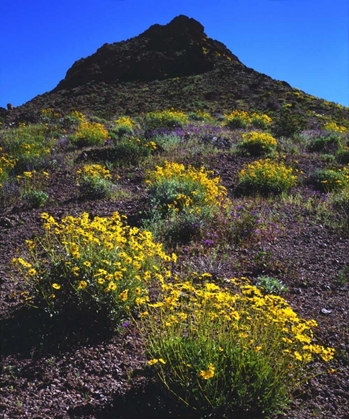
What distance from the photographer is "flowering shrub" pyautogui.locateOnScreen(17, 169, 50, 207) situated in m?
8.59

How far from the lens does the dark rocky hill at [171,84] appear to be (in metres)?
30.1

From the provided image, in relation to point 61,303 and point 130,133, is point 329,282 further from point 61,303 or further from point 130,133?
point 130,133

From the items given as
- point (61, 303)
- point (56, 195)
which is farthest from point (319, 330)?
point (56, 195)

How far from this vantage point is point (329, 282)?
5648 mm

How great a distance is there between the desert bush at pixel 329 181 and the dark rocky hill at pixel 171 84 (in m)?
13.9

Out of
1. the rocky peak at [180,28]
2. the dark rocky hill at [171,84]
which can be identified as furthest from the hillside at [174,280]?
the rocky peak at [180,28]

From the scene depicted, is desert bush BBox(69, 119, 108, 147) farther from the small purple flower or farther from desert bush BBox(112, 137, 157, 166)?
the small purple flower

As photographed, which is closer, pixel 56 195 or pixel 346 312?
pixel 346 312

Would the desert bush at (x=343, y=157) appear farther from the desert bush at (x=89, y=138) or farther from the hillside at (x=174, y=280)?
the desert bush at (x=89, y=138)

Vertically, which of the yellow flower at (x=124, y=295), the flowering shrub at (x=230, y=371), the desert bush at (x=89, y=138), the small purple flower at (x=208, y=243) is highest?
the desert bush at (x=89, y=138)

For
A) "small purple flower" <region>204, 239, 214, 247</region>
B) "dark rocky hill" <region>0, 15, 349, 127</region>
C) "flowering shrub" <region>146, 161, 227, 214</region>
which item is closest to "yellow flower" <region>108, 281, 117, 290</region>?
"small purple flower" <region>204, 239, 214, 247</region>

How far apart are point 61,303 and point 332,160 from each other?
10001 mm

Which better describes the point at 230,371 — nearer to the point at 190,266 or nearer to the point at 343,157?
the point at 190,266

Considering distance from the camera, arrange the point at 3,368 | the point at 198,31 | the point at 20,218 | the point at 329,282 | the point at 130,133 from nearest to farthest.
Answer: the point at 3,368 < the point at 329,282 < the point at 20,218 < the point at 130,133 < the point at 198,31
